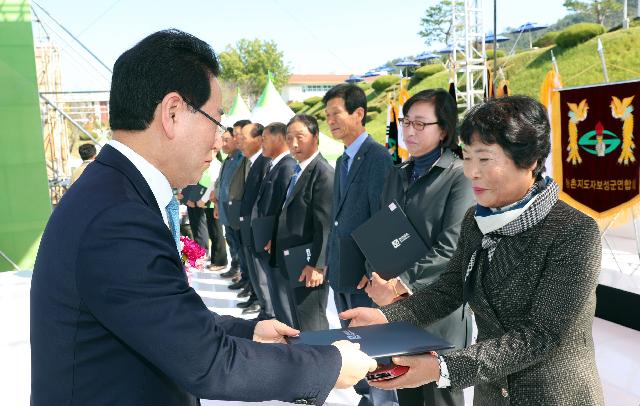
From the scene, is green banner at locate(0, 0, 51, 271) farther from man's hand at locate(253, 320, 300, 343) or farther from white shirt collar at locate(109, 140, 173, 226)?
white shirt collar at locate(109, 140, 173, 226)

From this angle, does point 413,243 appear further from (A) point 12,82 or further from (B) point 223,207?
(A) point 12,82

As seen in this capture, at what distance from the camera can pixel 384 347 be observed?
133 centimetres

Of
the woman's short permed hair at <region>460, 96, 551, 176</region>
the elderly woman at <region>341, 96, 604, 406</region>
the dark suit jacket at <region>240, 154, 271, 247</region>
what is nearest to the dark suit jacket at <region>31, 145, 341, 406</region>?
the elderly woman at <region>341, 96, 604, 406</region>

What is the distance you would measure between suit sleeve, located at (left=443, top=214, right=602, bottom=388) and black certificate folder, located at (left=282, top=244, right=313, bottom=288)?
2.38 metres

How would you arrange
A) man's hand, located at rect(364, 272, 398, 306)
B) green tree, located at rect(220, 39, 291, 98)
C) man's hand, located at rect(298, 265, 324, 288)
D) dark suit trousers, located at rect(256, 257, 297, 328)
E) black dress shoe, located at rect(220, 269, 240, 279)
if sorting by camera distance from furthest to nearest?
green tree, located at rect(220, 39, 291, 98) < black dress shoe, located at rect(220, 269, 240, 279) < dark suit trousers, located at rect(256, 257, 297, 328) < man's hand, located at rect(298, 265, 324, 288) < man's hand, located at rect(364, 272, 398, 306)

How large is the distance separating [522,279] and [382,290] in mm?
1065

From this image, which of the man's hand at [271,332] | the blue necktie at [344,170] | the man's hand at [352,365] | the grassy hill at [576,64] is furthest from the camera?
the grassy hill at [576,64]

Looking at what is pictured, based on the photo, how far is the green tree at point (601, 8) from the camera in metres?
26.6

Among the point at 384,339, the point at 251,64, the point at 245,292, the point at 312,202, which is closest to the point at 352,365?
the point at 384,339

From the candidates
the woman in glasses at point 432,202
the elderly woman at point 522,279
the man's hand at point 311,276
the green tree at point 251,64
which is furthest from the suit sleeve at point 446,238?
the green tree at point 251,64

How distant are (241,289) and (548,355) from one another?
5.19 m

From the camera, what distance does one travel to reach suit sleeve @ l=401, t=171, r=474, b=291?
2.34 metres

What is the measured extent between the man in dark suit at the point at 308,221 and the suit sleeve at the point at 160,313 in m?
2.64

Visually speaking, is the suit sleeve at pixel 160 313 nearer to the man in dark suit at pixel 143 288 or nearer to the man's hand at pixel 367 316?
the man in dark suit at pixel 143 288
